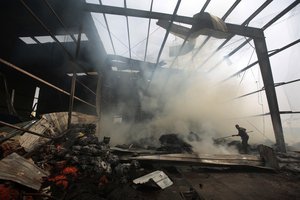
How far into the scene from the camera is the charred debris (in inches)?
95.0

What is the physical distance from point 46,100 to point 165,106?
8560 mm

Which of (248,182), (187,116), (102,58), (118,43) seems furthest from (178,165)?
(187,116)

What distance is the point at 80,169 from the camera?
3260 mm

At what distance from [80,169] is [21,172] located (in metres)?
1.06

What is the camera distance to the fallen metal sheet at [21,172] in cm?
220

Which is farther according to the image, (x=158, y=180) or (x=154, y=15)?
(x=154, y=15)

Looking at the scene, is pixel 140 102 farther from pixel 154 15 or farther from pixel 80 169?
pixel 80 169

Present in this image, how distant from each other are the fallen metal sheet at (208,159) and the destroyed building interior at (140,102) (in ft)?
0.10

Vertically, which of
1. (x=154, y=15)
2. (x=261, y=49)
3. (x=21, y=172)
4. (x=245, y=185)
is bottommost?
(x=245, y=185)

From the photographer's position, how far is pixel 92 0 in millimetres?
5379

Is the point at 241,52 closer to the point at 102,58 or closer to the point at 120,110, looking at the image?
the point at 102,58

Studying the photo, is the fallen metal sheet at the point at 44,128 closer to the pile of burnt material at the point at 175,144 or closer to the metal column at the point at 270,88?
the pile of burnt material at the point at 175,144

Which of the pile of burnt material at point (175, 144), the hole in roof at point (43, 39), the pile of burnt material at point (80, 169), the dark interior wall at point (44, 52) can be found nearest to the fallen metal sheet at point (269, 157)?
the pile of burnt material at point (175, 144)

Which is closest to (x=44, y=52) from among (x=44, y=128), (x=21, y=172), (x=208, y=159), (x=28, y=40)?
(x=28, y=40)
